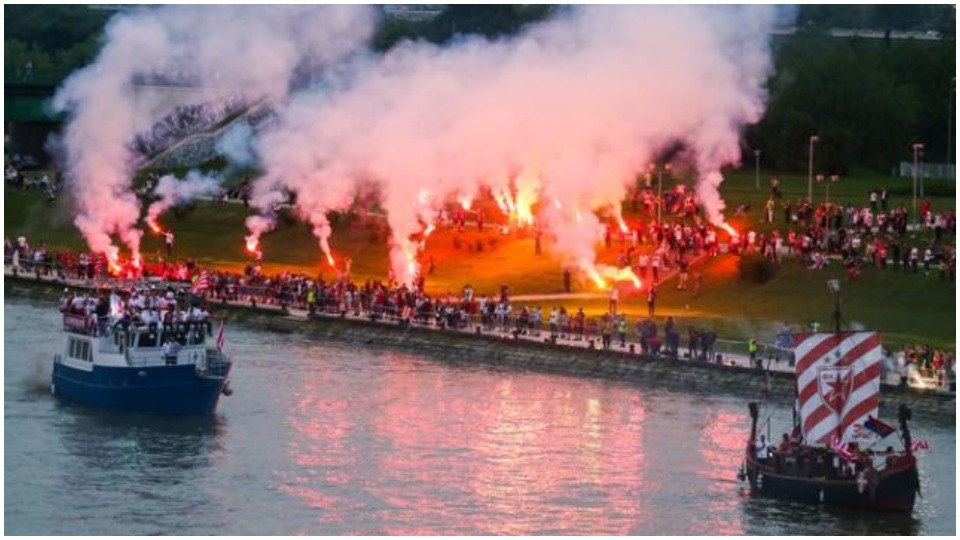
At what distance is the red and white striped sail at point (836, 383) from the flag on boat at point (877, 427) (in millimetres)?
164

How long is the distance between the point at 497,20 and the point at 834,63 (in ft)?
53.6

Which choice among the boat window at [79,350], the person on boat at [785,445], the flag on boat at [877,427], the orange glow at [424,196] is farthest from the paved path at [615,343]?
the flag on boat at [877,427]

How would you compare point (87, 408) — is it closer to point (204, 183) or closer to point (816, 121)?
point (204, 183)

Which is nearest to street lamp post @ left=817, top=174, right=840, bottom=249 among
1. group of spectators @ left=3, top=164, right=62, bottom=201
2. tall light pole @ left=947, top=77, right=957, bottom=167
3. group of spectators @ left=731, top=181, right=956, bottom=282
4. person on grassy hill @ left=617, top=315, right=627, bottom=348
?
group of spectators @ left=731, top=181, right=956, bottom=282

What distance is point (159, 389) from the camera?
89125 mm

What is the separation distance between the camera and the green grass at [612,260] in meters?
99.2

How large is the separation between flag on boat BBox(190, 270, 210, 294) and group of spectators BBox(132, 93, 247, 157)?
12300 millimetres

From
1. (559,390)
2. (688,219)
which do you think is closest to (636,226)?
(688,219)

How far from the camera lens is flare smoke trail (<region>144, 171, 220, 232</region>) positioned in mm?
126250

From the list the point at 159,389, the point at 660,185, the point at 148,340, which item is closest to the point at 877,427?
the point at 159,389

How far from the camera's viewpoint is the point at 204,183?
132 metres

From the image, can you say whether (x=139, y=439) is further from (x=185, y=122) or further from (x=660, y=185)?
(x=185, y=122)

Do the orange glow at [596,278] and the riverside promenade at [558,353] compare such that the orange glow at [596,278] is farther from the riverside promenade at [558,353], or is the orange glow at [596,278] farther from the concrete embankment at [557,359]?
the concrete embankment at [557,359]

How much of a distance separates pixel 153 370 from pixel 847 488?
23370 mm
